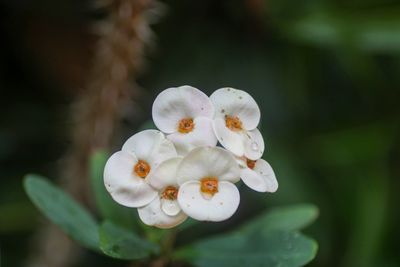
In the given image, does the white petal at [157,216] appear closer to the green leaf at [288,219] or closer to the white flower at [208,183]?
the white flower at [208,183]

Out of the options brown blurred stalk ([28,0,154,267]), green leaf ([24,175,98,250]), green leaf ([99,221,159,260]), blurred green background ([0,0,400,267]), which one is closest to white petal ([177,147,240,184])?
green leaf ([99,221,159,260])

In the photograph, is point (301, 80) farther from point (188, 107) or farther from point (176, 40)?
point (188, 107)

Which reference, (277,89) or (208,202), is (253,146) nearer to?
(208,202)

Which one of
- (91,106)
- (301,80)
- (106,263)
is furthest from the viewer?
(301,80)

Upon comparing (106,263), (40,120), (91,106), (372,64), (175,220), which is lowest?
(175,220)

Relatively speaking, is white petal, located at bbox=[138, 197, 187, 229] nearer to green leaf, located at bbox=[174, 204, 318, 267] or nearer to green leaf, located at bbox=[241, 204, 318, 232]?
green leaf, located at bbox=[174, 204, 318, 267]

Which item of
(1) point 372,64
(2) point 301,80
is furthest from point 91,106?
(1) point 372,64
